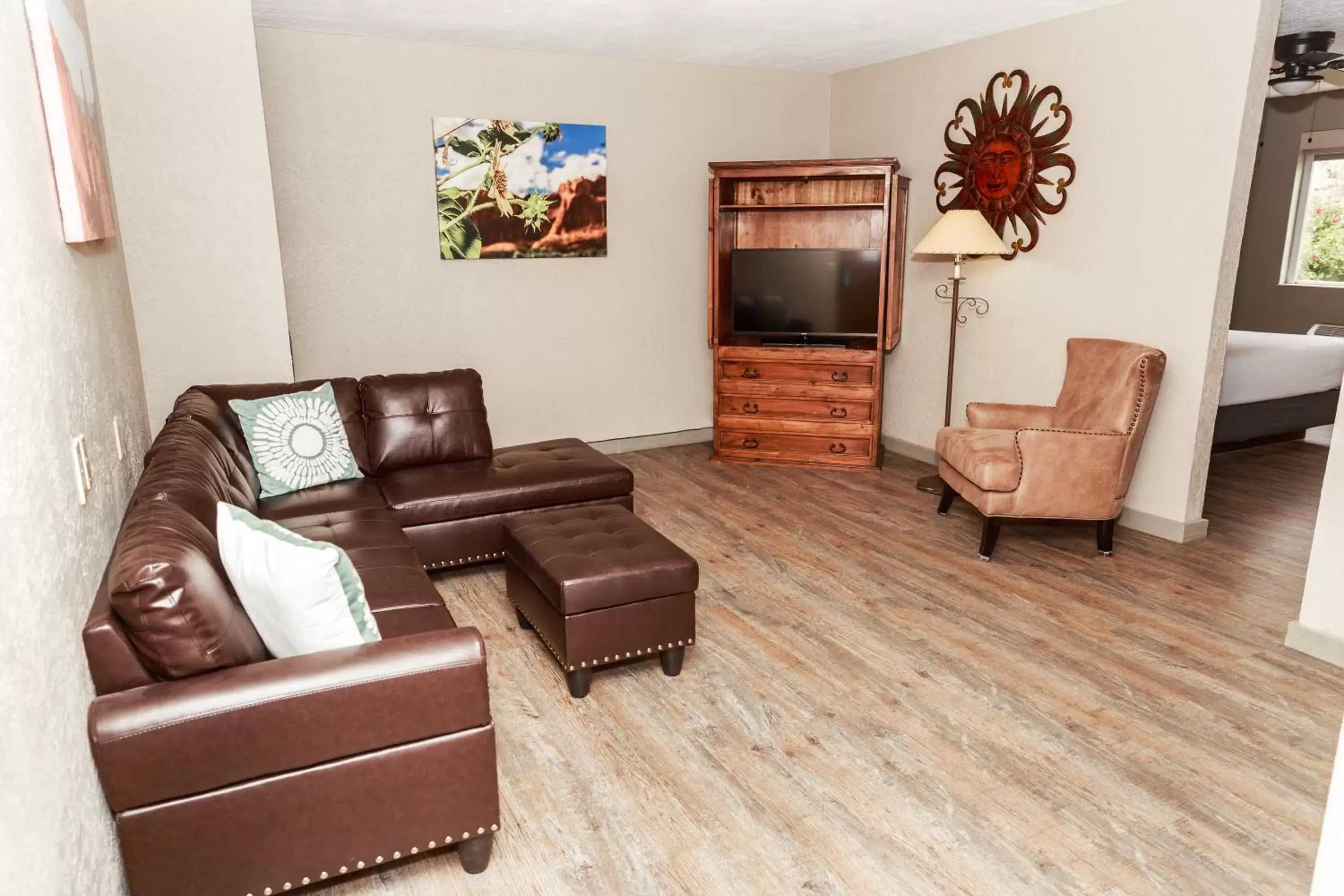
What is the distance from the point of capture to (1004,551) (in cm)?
418

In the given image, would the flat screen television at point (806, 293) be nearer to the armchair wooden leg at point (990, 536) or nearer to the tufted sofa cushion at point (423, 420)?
the armchair wooden leg at point (990, 536)

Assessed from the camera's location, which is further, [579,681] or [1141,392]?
[1141,392]

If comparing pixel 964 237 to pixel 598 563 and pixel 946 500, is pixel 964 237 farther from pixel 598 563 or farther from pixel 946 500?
pixel 598 563

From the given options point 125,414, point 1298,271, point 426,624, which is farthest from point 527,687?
point 1298,271

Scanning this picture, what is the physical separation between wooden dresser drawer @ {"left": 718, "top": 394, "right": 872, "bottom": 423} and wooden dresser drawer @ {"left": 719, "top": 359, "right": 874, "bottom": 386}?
11cm

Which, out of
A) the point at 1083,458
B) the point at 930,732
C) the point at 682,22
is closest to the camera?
the point at 930,732

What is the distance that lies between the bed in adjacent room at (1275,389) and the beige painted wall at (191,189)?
18.2 ft

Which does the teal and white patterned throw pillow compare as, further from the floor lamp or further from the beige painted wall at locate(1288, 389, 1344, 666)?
the beige painted wall at locate(1288, 389, 1344, 666)

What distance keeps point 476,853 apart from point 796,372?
4.02 metres

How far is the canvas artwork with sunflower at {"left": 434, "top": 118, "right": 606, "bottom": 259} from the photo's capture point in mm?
5203

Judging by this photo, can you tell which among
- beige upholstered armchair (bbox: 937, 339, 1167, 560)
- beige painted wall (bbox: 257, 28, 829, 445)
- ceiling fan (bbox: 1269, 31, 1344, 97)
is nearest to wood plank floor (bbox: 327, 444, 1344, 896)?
beige upholstered armchair (bbox: 937, 339, 1167, 560)

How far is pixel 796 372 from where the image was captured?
18.3ft

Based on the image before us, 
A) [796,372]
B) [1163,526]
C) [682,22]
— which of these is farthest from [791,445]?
[682,22]

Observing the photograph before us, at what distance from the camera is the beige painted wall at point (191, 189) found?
372cm
